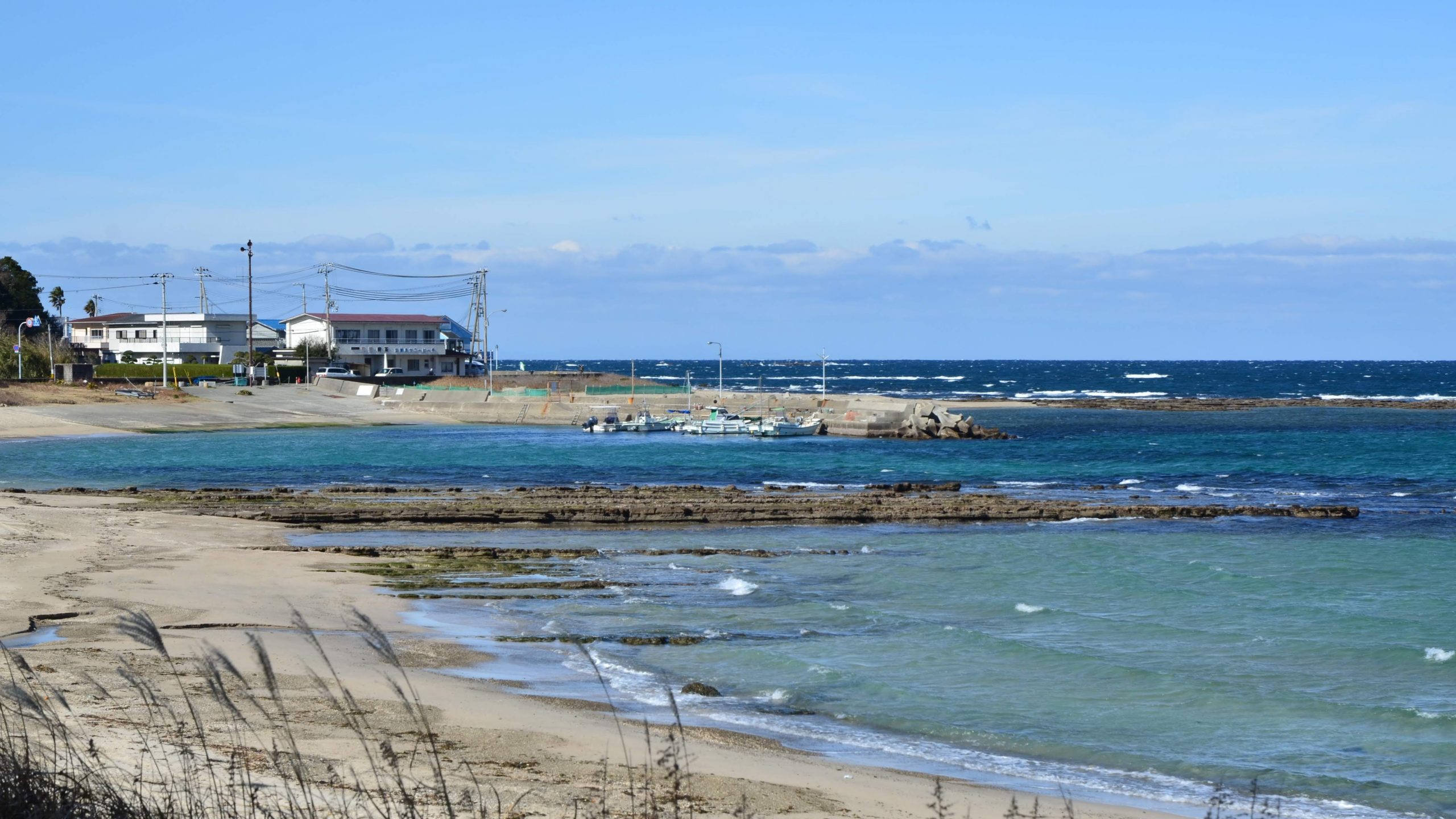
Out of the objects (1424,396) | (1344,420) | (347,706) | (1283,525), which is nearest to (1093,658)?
(347,706)

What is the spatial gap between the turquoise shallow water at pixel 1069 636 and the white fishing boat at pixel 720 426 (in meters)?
28.7

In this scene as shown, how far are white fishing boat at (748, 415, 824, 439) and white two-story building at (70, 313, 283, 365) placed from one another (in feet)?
178

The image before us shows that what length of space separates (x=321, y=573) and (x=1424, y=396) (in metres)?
127

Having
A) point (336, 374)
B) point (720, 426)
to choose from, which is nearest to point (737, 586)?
point (720, 426)

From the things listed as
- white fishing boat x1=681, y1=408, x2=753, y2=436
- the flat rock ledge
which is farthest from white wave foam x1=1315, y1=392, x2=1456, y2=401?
the flat rock ledge

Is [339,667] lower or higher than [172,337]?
lower

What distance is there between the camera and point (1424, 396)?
12462cm

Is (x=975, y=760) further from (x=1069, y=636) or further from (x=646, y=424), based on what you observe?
(x=646, y=424)

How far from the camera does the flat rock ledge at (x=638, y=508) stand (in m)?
35.0

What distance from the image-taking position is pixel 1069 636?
19.9 meters

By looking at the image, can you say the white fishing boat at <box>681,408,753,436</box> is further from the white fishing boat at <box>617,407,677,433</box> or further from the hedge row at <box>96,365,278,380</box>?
the hedge row at <box>96,365,278,380</box>

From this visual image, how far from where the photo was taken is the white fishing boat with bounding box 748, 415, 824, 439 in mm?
75625

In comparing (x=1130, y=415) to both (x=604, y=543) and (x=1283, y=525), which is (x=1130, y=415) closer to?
(x=1283, y=525)

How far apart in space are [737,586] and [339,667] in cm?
1007
